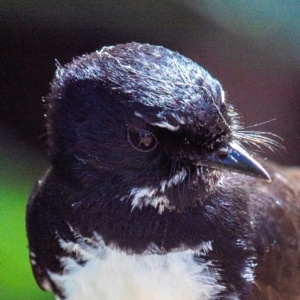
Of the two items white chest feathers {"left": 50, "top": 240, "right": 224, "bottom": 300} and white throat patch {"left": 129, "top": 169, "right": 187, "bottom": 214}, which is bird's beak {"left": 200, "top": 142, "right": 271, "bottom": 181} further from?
white chest feathers {"left": 50, "top": 240, "right": 224, "bottom": 300}

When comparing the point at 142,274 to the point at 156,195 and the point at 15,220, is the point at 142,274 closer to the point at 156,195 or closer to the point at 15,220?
the point at 156,195

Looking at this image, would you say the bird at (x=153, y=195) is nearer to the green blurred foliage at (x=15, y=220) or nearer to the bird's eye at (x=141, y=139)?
the bird's eye at (x=141, y=139)

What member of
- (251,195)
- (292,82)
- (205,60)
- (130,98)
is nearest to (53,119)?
(130,98)

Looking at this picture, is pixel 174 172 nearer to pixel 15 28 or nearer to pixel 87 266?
pixel 87 266

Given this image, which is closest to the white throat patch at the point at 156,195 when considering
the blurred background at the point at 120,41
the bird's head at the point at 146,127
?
the bird's head at the point at 146,127

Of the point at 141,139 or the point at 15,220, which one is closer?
the point at 141,139

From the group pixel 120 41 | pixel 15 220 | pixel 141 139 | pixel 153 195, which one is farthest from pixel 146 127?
pixel 15 220
